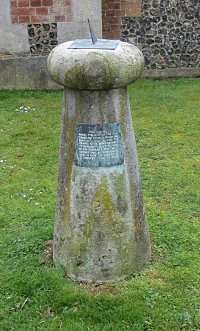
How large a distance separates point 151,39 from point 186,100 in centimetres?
286

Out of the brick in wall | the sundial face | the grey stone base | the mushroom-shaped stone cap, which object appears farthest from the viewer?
the brick in wall

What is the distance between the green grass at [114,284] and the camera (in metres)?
3.88

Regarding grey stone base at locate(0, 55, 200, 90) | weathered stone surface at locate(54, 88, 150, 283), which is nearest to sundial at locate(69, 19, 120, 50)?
weathered stone surface at locate(54, 88, 150, 283)

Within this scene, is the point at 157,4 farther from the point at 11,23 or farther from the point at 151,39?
the point at 11,23

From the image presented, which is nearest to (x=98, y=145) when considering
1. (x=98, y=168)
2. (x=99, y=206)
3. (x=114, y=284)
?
(x=98, y=168)

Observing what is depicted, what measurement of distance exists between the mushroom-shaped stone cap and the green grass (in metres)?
1.53

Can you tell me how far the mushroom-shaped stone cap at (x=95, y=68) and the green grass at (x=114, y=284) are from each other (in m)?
1.53

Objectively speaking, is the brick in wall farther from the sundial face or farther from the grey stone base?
the sundial face

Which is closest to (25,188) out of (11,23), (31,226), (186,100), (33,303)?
(31,226)

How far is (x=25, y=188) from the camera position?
243 inches

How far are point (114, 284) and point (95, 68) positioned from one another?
1.68m

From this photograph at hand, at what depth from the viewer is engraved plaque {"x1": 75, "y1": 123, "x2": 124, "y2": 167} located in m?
3.93

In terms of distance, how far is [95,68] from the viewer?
3705mm

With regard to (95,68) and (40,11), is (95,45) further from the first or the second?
(40,11)
